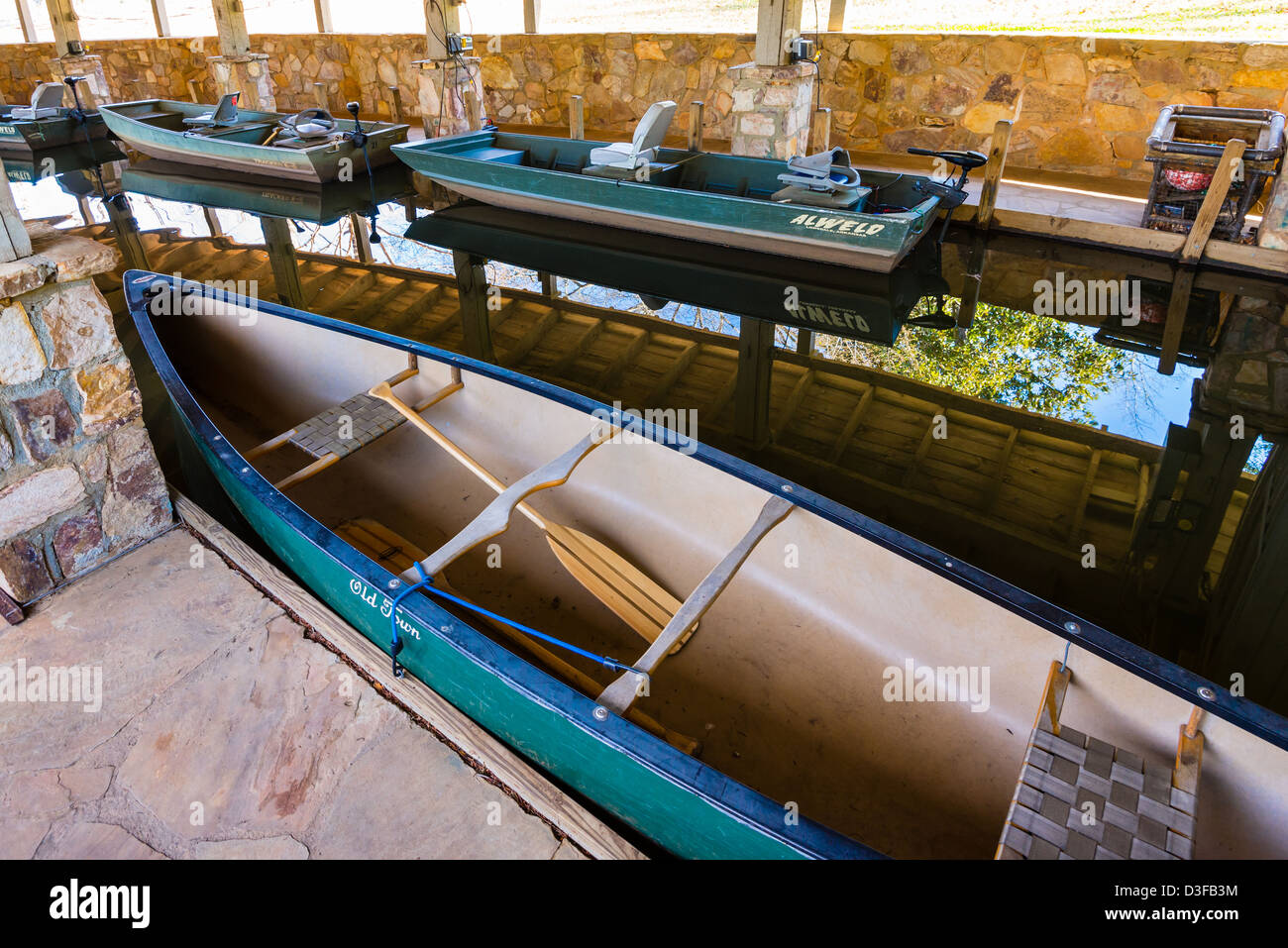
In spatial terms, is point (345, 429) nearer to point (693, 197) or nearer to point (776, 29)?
point (693, 197)

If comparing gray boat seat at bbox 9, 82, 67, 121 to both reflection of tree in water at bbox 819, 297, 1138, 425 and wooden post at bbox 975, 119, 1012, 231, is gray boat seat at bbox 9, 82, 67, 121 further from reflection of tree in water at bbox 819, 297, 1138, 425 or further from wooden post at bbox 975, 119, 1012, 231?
wooden post at bbox 975, 119, 1012, 231

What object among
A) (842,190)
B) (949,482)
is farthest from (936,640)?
(842,190)

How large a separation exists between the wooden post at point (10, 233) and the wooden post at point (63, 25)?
1524 cm

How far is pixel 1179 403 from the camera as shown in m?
5.05

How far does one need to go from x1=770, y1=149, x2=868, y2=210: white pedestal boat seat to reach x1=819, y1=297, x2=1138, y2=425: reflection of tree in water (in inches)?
54.4

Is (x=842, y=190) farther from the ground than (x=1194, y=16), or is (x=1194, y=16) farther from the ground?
(x=1194, y=16)

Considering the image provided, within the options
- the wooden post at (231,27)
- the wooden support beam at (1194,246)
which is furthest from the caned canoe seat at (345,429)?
the wooden post at (231,27)

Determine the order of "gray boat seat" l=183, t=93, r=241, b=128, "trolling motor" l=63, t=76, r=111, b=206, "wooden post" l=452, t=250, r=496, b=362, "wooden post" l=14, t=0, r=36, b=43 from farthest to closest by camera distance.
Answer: "wooden post" l=14, t=0, r=36, b=43 < "trolling motor" l=63, t=76, r=111, b=206 < "gray boat seat" l=183, t=93, r=241, b=128 < "wooden post" l=452, t=250, r=496, b=362

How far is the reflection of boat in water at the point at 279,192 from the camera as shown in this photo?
9.26 m

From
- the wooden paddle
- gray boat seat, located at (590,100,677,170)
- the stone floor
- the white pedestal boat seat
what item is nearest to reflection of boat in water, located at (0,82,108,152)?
gray boat seat, located at (590,100,677,170)

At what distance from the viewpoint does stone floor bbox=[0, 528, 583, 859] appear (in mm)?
2119
